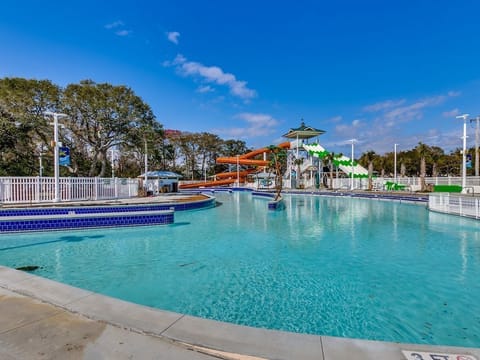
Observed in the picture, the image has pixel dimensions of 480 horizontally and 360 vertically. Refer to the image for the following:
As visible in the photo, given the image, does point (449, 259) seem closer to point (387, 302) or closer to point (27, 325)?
point (387, 302)

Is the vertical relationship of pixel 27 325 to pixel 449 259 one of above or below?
above

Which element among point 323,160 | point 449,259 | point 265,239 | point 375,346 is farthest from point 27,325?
point 323,160

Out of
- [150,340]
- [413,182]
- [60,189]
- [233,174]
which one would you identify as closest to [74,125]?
[60,189]

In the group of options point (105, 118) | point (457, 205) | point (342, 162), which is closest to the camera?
point (457, 205)

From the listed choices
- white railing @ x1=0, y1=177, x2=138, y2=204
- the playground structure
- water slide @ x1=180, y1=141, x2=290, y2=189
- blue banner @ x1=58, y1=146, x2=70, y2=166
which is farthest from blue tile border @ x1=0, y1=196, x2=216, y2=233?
water slide @ x1=180, y1=141, x2=290, y2=189

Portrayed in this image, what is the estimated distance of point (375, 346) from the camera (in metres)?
2.12

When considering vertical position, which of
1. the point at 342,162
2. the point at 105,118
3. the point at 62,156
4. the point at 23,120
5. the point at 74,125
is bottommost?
the point at 62,156

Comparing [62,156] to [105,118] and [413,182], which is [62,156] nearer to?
[105,118]

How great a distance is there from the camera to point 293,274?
509cm

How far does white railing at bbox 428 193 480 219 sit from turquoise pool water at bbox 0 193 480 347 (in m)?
2.51

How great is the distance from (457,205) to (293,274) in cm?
A: 1196

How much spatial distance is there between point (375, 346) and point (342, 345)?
0.26 m

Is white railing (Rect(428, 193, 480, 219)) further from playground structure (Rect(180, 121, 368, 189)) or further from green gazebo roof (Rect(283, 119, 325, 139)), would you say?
green gazebo roof (Rect(283, 119, 325, 139))

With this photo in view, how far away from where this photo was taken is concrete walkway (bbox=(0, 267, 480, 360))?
2.03 m
